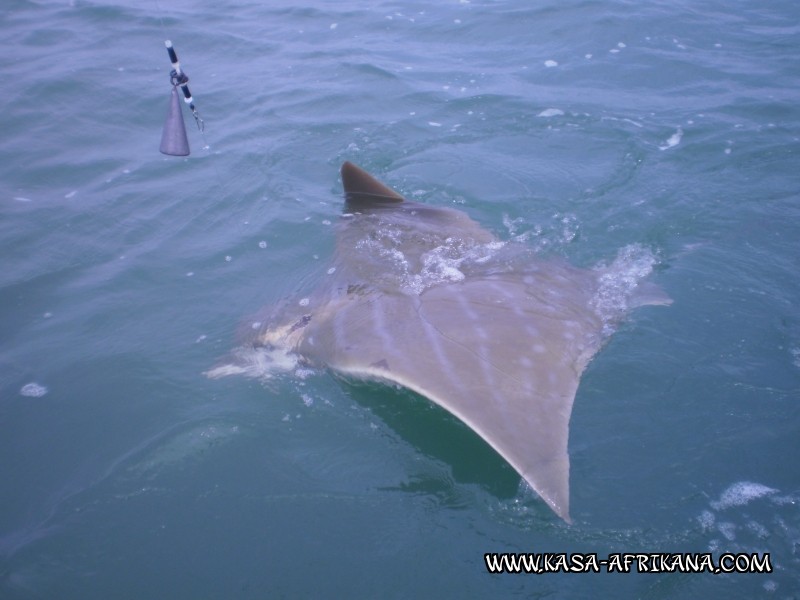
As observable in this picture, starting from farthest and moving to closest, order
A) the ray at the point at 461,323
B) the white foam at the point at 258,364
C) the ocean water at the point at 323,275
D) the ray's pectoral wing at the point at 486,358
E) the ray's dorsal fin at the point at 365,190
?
the ray's dorsal fin at the point at 365,190, the white foam at the point at 258,364, the ocean water at the point at 323,275, the ray at the point at 461,323, the ray's pectoral wing at the point at 486,358

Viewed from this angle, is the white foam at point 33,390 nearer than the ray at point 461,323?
No

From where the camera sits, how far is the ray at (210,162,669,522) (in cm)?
266

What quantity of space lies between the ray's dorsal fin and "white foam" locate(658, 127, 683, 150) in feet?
10.6

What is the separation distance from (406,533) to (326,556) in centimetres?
42

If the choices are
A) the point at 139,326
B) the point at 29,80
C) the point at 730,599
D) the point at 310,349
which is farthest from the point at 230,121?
the point at 730,599

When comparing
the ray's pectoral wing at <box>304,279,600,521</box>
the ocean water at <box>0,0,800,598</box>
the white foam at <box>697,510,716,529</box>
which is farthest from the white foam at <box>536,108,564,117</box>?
the white foam at <box>697,510,716,529</box>

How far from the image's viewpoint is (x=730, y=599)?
274cm

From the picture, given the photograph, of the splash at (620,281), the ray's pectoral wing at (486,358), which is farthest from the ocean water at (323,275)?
the ray's pectoral wing at (486,358)

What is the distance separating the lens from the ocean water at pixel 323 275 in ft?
10.2

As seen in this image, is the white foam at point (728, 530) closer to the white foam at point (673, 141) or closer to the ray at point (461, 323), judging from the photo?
the ray at point (461, 323)

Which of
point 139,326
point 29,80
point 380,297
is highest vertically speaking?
point 29,80

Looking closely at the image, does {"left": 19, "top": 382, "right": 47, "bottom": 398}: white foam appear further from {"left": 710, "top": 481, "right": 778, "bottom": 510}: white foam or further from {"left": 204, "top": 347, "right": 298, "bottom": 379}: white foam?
{"left": 710, "top": 481, "right": 778, "bottom": 510}: white foam

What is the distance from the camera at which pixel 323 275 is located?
489 cm

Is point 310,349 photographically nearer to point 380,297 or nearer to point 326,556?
point 380,297
